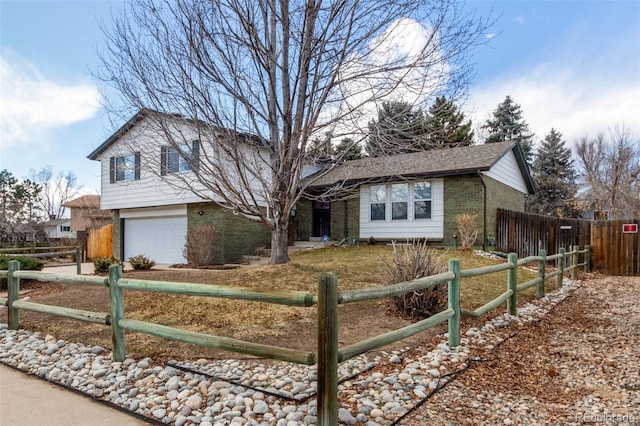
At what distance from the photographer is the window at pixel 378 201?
15615mm

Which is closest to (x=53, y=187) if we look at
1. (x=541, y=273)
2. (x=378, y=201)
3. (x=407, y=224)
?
(x=378, y=201)

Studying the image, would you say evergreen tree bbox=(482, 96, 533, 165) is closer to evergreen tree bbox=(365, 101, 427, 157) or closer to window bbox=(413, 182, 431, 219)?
window bbox=(413, 182, 431, 219)

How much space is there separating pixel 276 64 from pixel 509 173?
1298 cm

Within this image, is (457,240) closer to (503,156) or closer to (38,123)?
(503,156)

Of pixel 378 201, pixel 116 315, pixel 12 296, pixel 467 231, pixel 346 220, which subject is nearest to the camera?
pixel 116 315

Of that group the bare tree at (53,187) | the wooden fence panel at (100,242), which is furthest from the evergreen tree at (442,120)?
the bare tree at (53,187)

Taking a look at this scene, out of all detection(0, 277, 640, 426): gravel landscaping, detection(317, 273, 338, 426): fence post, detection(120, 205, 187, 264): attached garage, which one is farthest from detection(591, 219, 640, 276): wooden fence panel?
detection(120, 205, 187, 264): attached garage

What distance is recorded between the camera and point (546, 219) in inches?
553

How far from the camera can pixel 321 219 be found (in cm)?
1791

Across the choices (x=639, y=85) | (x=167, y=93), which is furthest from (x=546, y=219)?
(x=167, y=93)

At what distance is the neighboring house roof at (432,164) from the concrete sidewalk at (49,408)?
400 inches

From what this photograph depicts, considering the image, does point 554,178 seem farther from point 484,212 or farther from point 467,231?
point 467,231

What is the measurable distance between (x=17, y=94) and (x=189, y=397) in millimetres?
13691

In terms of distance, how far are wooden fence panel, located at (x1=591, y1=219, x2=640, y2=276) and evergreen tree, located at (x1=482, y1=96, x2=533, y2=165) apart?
79.6ft
